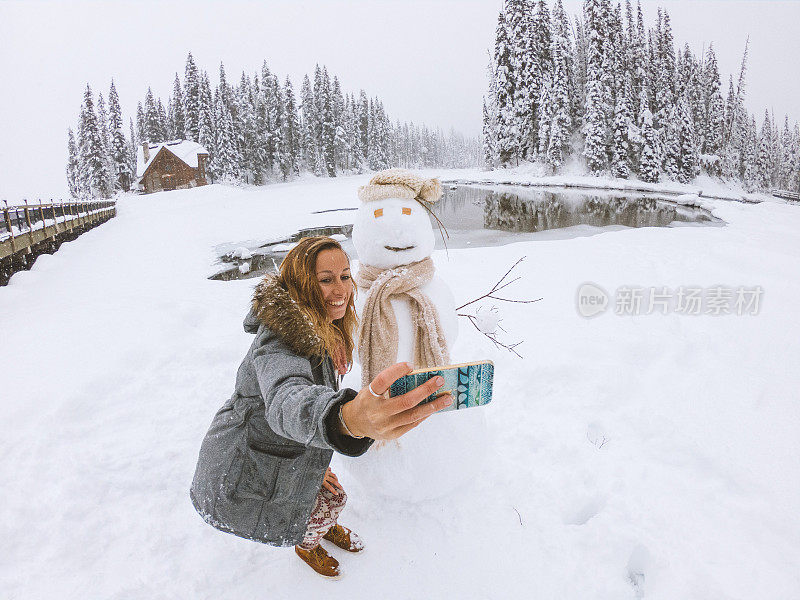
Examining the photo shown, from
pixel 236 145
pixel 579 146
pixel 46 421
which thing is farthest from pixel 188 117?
pixel 46 421

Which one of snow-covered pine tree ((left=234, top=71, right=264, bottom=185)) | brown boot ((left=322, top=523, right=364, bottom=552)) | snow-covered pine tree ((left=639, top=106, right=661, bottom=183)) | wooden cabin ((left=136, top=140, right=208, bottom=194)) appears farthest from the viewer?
snow-covered pine tree ((left=234, top=71, right=264, bottom=185))

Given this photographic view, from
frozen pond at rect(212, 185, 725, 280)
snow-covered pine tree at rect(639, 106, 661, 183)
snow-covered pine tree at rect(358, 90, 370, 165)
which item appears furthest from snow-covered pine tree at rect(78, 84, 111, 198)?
snow-covered pine tree at rect(639, 106, 661, 183)

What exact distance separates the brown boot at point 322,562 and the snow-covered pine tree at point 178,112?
55511 millimetres

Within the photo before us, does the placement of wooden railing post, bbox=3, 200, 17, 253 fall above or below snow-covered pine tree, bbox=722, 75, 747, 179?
below

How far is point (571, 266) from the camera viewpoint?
7078mm

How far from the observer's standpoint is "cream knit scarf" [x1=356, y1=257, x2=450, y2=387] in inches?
92.6

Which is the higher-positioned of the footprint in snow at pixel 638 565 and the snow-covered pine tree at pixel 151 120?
the snow-covered pine tree at pixel 151 120

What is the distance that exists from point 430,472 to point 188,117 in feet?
169

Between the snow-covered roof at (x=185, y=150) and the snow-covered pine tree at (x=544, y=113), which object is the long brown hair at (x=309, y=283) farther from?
the snow-covered roof at (x=185, y=150)

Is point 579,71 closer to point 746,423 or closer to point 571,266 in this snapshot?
point 571,266

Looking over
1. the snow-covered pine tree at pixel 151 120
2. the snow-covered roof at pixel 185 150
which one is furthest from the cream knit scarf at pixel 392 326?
the snow-covered pine tree at pixel 151 120

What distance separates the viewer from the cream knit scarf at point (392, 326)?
2.35 metres

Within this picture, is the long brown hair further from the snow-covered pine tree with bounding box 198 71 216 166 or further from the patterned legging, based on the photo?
the snow-covered pine tree with bounding box 198 71 216 166

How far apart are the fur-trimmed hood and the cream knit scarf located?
769 millimetres
